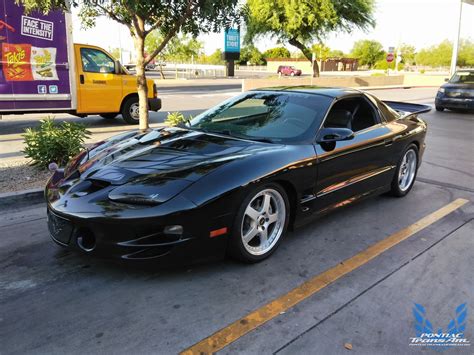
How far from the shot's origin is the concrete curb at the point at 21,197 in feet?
16.4

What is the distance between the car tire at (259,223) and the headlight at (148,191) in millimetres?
528

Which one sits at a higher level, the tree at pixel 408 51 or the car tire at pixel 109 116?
the tree at pixel 408 51

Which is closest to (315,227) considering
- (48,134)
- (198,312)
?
(198,312)

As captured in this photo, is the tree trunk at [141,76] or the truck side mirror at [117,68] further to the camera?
the truck side mirror at [117,68]

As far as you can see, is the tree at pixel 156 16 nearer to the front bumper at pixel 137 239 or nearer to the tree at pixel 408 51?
the front bumper at pixel 137 239

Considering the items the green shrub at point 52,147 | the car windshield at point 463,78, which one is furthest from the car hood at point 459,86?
the green shrub at point 52,147

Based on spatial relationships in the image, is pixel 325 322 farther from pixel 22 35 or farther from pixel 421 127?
pixel 22 35

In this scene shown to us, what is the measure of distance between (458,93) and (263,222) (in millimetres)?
14890

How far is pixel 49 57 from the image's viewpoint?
31.6 feet

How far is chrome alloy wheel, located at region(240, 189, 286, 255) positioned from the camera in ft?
11.5

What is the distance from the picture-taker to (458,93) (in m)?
15.8

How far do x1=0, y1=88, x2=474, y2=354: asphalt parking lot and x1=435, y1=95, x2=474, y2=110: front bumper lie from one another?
1280cm

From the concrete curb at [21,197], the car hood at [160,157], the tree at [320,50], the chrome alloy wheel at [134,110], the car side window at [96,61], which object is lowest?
the concrete curb at [21,197]

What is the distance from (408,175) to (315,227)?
1981 mm
